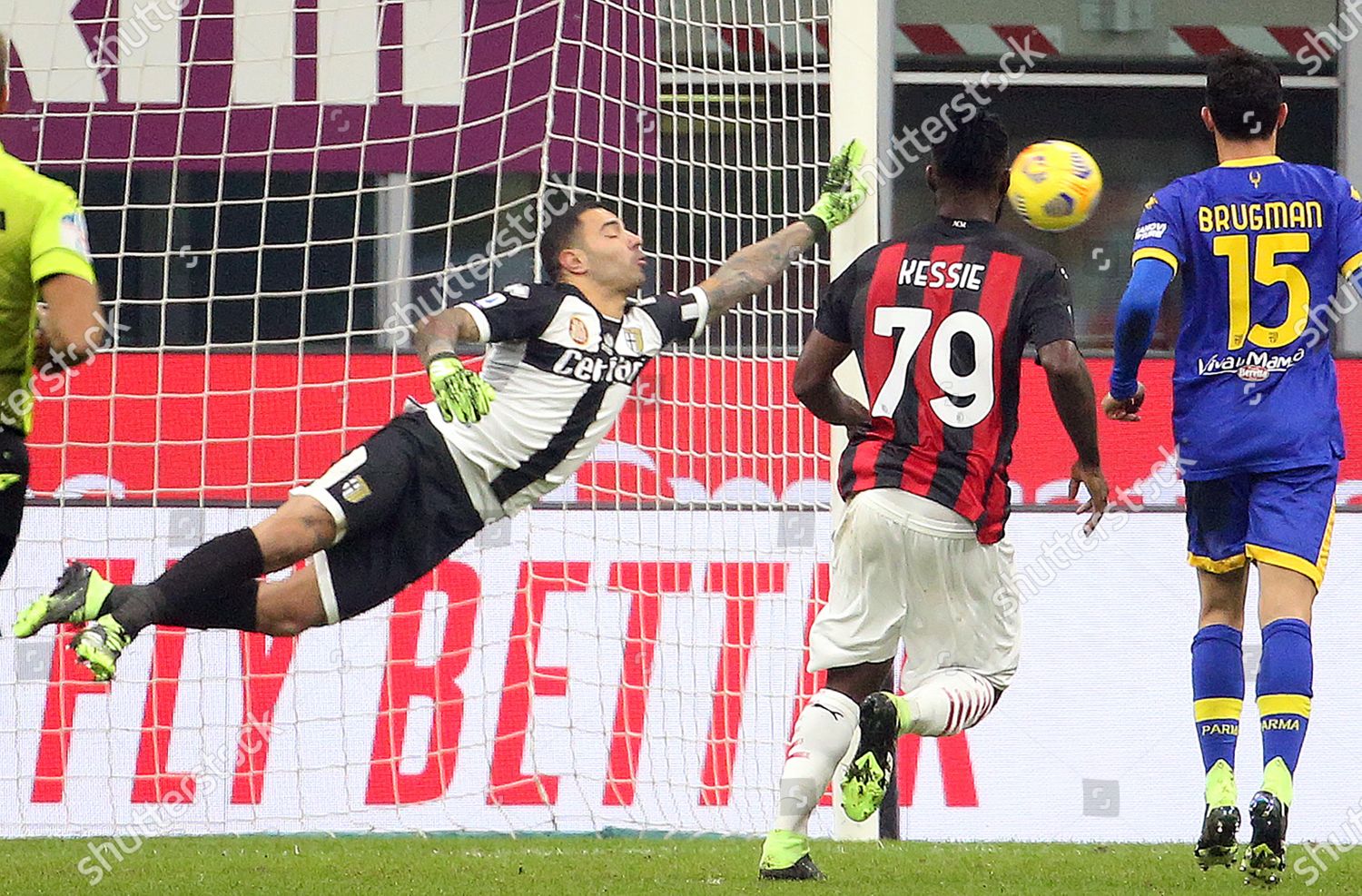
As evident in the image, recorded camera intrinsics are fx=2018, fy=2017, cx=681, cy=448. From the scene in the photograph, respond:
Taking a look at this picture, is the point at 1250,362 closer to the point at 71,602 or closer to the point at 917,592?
the point at 917,592

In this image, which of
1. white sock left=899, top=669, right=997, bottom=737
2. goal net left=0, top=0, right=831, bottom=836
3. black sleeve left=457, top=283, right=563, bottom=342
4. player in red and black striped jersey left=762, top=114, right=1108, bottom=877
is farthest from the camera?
goal net left=0, top=0, right=831, bottom=836

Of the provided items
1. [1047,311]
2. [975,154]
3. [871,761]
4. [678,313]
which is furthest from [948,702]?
[678,313]

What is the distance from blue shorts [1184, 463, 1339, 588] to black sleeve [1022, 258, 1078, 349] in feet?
2.21

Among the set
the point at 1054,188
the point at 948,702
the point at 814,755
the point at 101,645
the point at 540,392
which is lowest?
the point at 814,755

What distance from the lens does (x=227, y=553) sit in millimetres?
5070

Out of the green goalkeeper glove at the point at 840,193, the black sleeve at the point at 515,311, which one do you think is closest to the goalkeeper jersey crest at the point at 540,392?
the black sleeve at the point at 515,311

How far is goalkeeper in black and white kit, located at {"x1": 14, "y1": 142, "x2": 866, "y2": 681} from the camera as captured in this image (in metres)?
5.09

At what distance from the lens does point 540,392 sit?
5559 millimetres

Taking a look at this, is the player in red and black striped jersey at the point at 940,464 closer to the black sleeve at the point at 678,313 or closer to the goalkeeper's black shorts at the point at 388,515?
the black sleeve at the point at 678,313

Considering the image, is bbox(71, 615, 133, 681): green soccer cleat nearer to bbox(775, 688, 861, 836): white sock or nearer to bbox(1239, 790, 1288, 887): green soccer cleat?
bbox(775, 688, 861, 836): white sock

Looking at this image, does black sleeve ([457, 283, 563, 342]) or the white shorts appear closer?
the white shorts

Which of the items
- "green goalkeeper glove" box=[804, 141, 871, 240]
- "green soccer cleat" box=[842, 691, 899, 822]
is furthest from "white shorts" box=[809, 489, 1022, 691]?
"green goalkeeper glove" box=[804, 141, 871, 240]

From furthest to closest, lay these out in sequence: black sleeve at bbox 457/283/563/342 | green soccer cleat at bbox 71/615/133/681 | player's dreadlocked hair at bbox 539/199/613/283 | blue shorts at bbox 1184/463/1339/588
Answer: player's dreadlocked hair at bbox 539/199/613/283 → black sleeve at bbox 457/283/563/342 → blue shorts at bbox 1184/463/1339/588 → green soccer cleat at bbox 71/615/133/681

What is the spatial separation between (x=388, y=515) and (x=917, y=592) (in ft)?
4.70
